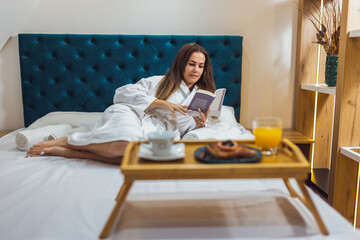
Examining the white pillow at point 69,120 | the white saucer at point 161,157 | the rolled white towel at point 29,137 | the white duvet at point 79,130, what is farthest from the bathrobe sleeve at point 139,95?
the white saucer at point 161,157

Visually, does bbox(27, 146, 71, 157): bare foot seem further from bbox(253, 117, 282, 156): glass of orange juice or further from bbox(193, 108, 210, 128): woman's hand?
bbox(253, 117, 282, 156): glass of orange juice

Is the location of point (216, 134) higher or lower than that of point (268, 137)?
lower

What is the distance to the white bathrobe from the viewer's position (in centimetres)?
172

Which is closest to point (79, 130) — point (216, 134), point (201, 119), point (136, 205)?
point (201, 119)

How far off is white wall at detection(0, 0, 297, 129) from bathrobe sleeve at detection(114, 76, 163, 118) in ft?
1.79

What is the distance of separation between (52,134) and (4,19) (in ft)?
3.24

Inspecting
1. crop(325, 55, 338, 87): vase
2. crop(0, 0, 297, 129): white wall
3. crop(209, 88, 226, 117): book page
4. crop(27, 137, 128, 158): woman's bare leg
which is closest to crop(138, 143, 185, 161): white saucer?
crop(27, 137, 128, 158): woman's bare leg

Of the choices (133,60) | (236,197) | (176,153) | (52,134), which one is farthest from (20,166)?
(133,60)

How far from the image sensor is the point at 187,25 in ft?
8.72

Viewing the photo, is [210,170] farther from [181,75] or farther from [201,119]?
[181,75]

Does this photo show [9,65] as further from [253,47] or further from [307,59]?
[307,59]

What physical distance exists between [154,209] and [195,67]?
119 centimetres

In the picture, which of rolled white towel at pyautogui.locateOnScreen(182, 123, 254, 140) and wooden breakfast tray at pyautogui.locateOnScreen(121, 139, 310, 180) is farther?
rolled white towel at pyautogui.locateOnScreen(182, 123, 254, 140)

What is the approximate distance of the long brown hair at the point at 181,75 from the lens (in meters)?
2.20
